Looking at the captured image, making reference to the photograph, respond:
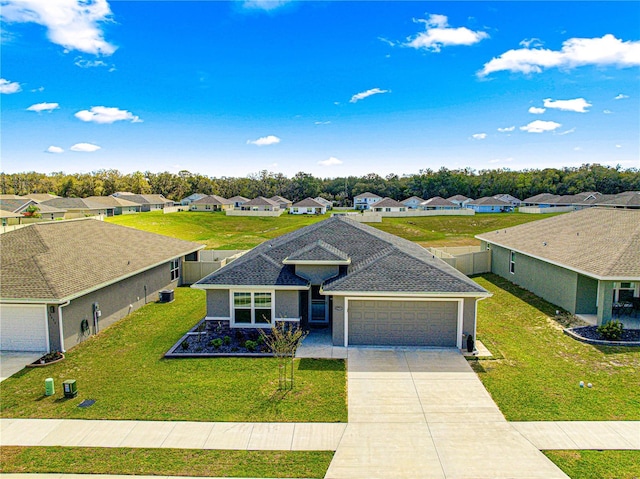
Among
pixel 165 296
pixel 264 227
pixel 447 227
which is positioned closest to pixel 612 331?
pixel 165 296

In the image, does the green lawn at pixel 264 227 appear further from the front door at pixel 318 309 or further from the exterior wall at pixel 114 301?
the front door at pixel 318 309

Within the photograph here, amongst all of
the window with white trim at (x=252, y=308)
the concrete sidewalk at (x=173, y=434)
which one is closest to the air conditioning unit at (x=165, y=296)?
the window with white trim at (x=252, y=308)

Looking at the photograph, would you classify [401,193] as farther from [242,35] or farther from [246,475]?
[246,475]

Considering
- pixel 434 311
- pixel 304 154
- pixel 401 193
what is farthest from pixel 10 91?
pixel 401 193

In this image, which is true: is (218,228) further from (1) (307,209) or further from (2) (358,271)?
(2) (358,271)

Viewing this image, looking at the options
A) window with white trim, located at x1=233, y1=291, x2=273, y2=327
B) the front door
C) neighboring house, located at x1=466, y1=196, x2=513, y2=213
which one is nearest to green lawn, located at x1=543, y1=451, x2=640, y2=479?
the front door

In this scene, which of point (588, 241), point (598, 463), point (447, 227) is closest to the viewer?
point (598, 463)
